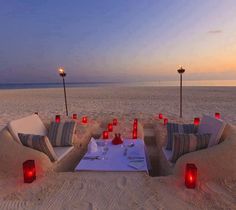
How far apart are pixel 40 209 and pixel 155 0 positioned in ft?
35.8

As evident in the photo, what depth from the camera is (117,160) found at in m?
3.68

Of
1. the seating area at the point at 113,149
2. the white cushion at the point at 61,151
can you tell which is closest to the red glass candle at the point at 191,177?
the seating area at the point at 113,149

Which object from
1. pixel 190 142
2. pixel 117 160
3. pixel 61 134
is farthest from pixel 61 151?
pixel 190 142

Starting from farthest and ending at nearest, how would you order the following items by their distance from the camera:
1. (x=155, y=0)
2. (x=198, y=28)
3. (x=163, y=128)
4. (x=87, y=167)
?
(x=198, y=28) → (x=155, y=0) → (x=163, y=128) → (x=87, y=167)

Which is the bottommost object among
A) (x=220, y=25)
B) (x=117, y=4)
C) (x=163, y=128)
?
(x=163, y=128)

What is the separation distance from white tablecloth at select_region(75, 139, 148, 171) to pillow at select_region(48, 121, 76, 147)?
0.93 metres

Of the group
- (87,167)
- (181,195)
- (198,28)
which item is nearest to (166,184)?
(181,195)

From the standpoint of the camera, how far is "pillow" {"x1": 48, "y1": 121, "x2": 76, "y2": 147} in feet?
15.6

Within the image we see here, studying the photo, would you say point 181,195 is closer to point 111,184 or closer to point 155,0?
point 111,184

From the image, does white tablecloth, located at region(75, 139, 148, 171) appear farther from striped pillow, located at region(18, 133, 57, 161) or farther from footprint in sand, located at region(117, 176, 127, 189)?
striped pillow, located at region(18, 133, 57, 161)

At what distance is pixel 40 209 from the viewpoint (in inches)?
88.4

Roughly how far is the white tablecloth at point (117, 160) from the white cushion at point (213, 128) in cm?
136

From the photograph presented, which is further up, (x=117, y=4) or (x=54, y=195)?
(x=117, y=4)

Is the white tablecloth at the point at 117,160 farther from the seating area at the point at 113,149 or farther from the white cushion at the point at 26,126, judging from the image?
the white cushion at the point at 26,126
